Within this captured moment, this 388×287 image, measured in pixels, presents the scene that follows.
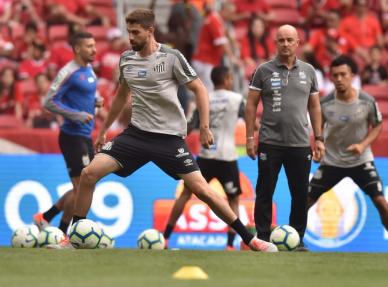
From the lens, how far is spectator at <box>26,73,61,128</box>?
62.8ft

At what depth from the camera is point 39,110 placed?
20062mm

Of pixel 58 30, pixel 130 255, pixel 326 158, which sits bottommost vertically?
pixel 130 255

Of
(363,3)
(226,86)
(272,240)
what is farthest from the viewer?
(363,3)

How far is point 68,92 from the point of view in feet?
45.3

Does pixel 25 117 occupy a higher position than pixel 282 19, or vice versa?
pixel 282 19

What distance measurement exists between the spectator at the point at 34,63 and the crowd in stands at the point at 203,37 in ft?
0.06

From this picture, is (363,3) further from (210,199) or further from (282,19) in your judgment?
(210,199)

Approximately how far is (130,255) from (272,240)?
182 cm

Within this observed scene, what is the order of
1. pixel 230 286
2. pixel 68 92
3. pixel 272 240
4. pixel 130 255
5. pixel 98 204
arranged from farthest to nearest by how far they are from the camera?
pixel 98 204 → pixel 68 92 → pixel 272 240 → pixel 130 255 → pixel 230 286

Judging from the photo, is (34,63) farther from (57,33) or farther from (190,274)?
(190,274)

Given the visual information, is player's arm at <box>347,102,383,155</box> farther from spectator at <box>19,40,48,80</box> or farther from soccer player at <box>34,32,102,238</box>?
spectator at <box>19,40,48,80</box>

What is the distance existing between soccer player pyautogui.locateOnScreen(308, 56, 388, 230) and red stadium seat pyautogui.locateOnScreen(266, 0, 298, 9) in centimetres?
999

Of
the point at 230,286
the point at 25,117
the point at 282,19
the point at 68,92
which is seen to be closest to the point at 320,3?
the point at 282,19

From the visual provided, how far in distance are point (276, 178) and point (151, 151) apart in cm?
172
